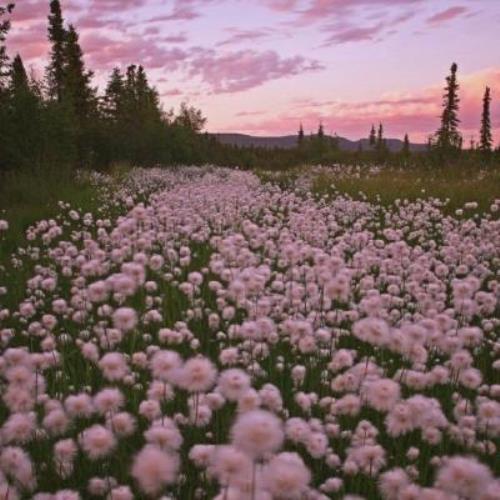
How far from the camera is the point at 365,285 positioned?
645 centimetres

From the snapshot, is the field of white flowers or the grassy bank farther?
the grassy bank

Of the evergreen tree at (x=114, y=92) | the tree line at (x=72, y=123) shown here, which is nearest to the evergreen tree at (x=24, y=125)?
the tree line at (x=72, y=123)

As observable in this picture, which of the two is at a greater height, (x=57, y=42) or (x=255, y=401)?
(x=57, y=42)

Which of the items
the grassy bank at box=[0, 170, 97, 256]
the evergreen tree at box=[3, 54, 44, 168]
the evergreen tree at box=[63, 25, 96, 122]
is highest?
the evergreen tree at box=[63, 25, 96, 122]

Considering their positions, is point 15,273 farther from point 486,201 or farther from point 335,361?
point 486,201

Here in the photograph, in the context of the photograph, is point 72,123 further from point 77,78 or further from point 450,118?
point 450,118

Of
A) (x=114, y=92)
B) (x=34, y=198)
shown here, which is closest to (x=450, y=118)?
(x=114, y=92)

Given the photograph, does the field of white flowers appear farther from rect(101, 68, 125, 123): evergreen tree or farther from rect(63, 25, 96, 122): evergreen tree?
rect(101, 68, 125, 123): evergreen tree

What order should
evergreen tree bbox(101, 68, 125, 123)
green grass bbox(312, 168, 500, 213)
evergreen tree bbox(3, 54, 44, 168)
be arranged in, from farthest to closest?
evergreen tree bbox(101, 68, 125, 123) → evergreen tree bbox(3, 54, 44, 168) → green grass bbox(312, 168, 500, 213)

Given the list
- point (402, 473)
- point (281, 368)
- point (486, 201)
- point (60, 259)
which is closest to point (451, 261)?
point (281, 368)

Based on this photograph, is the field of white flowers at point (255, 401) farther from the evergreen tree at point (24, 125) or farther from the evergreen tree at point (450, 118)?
the evergreen tree at point (450, 118)

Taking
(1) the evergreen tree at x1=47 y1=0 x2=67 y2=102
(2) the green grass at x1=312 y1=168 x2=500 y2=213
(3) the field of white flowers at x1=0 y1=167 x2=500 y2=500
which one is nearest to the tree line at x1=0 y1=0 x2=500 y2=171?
(1) the evergreen tree at x1=47 y1=0 x2=67 y2=102

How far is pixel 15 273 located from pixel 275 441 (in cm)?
680

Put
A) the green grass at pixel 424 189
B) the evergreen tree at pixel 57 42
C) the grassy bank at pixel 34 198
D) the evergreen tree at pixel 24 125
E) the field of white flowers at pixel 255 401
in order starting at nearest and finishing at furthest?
1. the field of white flowers at pixel 255 401
2. the grassy bank at pixel 34 198
3. the green grass at pixel 424 189
4. the evergreen tree at pixel 24 125
5. the evergreen tree at pixel 57 42
